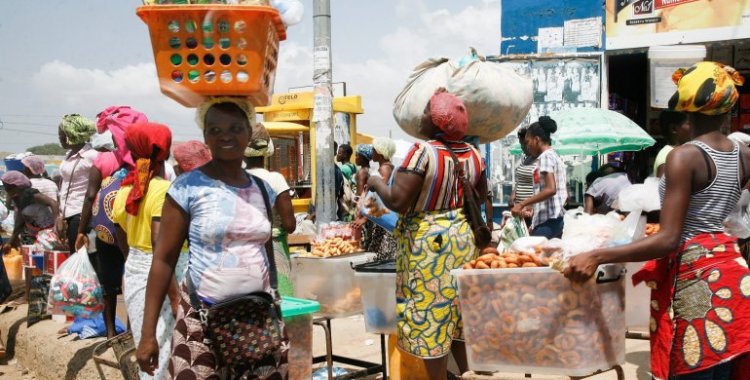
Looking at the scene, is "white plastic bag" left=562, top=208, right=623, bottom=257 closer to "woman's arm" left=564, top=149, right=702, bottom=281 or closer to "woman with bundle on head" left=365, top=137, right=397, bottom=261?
"woman's arm" left=564, top=149, right=702, bottom=281

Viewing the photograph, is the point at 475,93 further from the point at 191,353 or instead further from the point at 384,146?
the point at 384,146

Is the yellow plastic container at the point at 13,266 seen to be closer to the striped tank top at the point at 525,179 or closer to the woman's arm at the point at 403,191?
the striped tank top at the point at 525,179

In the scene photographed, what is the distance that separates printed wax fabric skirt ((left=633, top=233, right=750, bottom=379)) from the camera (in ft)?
8.11

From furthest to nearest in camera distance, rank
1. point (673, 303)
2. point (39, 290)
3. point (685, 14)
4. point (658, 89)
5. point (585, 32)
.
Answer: point (585, 32) < point (685, 14) < point (658, 89) < point (39, 290) < point (673, 303)

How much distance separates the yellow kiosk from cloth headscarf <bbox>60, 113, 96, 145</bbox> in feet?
25.4

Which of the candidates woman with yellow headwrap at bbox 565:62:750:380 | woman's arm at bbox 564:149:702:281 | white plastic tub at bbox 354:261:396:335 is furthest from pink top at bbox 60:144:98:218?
woman's arm at bbox 564:149:702:281

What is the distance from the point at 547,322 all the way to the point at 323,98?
647 cm

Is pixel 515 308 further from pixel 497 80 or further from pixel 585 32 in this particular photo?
pixel 585 32

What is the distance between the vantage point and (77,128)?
6.14 metres

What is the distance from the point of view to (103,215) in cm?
480

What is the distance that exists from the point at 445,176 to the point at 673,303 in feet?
3.98

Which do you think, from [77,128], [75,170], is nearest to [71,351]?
[75,170]

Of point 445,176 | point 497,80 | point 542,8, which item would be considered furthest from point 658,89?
point 445,176

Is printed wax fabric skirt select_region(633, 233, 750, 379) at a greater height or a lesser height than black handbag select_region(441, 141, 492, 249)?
lesser
